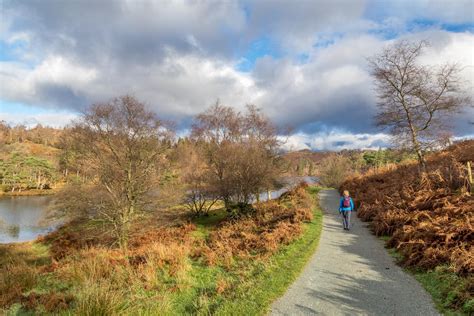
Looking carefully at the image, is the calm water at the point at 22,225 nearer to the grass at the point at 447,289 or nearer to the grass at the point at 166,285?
the grass at the point at 166,285

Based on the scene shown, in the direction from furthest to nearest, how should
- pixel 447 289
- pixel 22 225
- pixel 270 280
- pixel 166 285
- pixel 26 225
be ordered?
1. pixel 22 225
2. pixel 26 225
3. pixel 166 285
4. pixel 270 280
5. pixel 447 289

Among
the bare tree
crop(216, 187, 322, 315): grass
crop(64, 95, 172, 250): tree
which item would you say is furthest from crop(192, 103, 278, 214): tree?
crop(216, 187, 322, 315): grass

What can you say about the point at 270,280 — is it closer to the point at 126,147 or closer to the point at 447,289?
the point at 447,289

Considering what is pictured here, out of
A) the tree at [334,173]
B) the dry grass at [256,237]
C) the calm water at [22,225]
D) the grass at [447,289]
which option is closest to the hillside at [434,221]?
the grass at [447,289]

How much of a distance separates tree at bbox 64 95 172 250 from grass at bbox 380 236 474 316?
1355 centimetres

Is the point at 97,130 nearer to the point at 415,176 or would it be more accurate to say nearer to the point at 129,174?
the point at 129,174

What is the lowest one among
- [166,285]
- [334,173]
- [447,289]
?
[166,285]

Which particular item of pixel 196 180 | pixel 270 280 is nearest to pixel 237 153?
pixel 196 180

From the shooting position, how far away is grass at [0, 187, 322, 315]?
19.6 feet

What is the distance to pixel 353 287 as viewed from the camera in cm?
658

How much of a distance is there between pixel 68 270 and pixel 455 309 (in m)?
10.8

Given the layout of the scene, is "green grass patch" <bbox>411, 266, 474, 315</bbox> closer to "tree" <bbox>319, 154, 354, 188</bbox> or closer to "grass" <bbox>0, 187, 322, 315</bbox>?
"grass" <bbox>0, 187, 322, 315</bbox>

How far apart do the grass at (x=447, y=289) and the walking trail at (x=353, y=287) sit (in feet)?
0.57

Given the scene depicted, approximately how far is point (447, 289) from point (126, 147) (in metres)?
16.1
